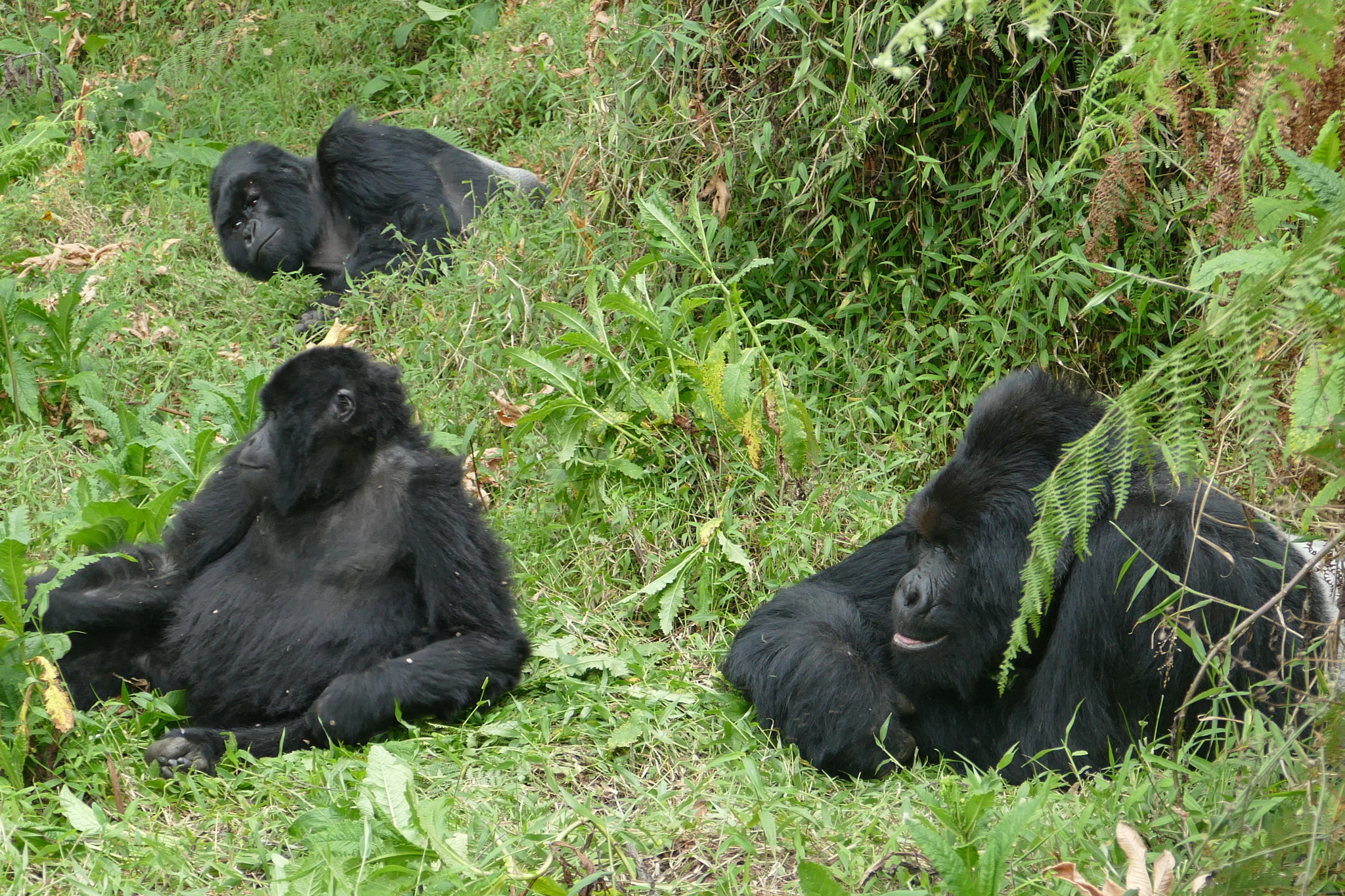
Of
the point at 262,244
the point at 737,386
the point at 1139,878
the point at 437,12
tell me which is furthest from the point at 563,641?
the point at 437,12

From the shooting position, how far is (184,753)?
3236 mm

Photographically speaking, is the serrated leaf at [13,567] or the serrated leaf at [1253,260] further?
the serrated leaf at [13,567]

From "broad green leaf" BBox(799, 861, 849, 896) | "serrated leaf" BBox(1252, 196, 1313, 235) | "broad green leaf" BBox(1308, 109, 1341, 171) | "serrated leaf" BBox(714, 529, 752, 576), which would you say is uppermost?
"broad green leaf" BBox(1308, 109, 1341, 171)

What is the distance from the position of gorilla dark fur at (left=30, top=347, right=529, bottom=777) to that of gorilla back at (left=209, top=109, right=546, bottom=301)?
293 cm

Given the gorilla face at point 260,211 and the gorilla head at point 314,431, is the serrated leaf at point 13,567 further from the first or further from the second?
the gorilla face at point 260,211

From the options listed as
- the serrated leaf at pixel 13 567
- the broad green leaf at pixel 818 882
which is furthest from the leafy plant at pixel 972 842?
the serrated leaf at pixel 13 567

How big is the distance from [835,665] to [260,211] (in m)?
4.67

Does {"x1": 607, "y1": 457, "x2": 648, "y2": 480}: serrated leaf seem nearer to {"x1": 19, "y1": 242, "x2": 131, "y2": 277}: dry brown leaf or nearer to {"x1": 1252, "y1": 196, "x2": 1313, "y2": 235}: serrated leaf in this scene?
{"x1": 1252, "y1": 196, "x2": 1313, "y2": 235}: serrated leaf

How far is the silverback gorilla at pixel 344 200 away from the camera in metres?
6.79

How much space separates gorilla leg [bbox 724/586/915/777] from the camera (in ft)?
10.8

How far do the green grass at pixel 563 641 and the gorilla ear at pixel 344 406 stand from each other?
843mm

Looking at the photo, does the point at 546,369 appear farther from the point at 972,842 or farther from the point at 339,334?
the point at 972,842

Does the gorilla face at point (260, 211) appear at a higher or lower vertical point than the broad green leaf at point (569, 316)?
lower

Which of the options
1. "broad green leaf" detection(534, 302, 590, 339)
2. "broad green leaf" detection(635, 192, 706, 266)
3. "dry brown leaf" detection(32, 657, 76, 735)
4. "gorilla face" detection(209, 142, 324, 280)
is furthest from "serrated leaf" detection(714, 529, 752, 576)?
"gorilla face" detection(209, 142, 324, 280)
